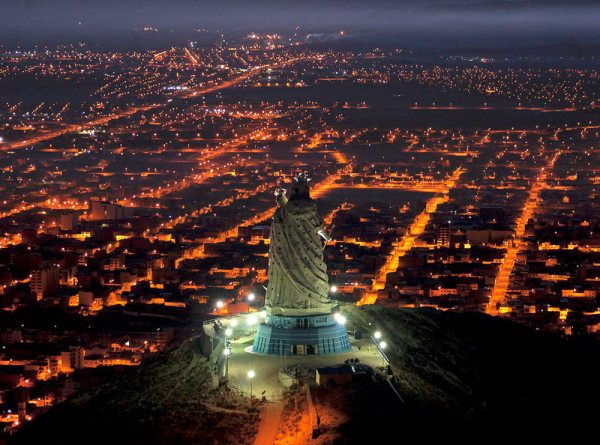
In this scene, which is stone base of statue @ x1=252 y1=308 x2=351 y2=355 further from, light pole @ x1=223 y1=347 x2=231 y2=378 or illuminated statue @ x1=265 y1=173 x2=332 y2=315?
light pole @ x1=223 y1=347 x2=231 y2=378

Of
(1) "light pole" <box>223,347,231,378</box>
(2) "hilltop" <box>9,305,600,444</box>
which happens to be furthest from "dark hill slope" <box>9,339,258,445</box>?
(1) "light pole" <box>223,347,231,378</box>

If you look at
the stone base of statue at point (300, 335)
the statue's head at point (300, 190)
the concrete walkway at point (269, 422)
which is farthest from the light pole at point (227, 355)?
the statue's head at point (300, 190)

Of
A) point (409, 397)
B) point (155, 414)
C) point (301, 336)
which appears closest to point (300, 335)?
point (301, 336)

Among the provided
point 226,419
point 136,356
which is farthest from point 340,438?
point 136,356

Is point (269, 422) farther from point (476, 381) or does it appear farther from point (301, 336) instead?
point (476, 381)

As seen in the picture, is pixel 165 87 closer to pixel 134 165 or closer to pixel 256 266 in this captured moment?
pixel 134 165

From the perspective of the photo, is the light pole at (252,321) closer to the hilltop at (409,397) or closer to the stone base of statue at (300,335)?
the hilltop at (409,397)
